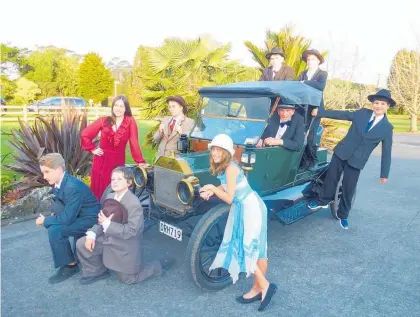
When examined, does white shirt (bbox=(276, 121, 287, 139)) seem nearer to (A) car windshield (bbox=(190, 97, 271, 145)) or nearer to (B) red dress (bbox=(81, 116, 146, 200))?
(A) car windshield (bbox=(190, 97, 271, 145))

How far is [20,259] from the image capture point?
3.99 metres

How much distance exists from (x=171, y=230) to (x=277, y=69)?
339 cm

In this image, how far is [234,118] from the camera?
4469mm

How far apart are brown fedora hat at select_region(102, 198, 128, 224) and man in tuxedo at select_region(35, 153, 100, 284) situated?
36 cm

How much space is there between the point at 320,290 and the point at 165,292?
4.87 ft

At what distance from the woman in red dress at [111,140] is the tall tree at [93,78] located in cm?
3275

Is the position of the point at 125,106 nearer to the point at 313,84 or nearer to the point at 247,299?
the point at 313,84

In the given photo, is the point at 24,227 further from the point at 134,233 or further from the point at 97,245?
the point at 134,233

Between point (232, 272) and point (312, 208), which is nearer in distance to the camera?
point (232, 272)

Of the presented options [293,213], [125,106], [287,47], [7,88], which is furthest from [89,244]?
[7,88]

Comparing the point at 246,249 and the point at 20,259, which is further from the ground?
the point at 246,249

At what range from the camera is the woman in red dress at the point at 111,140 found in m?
4.59

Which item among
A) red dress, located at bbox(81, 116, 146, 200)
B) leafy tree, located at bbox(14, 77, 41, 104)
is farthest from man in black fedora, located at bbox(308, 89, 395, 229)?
leafy tree, located at bbox(14, 77, 41, 104)

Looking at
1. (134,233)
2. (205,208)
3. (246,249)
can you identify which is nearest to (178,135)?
(205,208)
